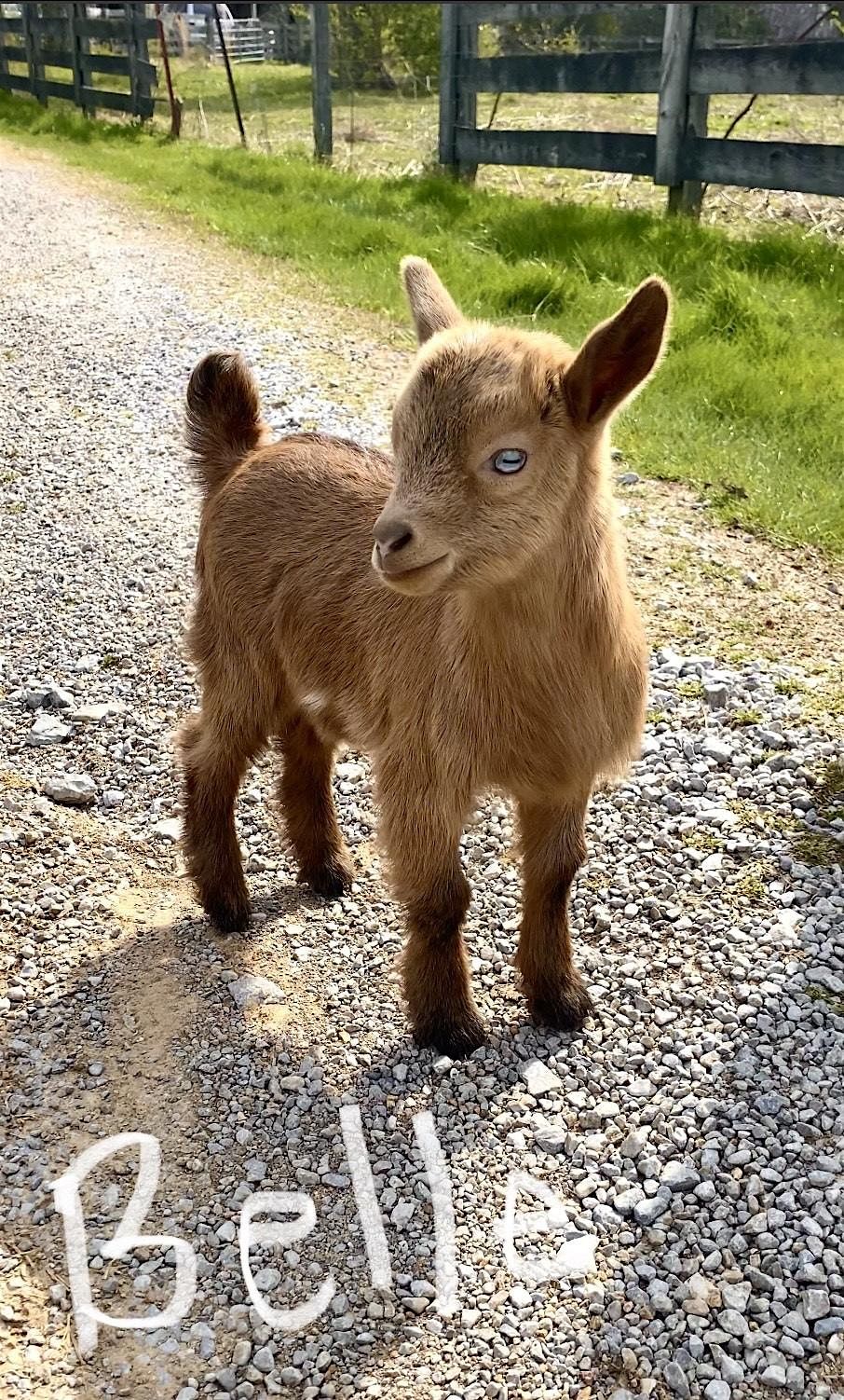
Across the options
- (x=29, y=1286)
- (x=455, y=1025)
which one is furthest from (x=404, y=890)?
(x=29, y=1286)

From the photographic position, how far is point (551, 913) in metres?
3.36

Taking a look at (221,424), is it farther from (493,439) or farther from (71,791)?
(493,439)

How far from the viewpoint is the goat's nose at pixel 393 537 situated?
2461 mm

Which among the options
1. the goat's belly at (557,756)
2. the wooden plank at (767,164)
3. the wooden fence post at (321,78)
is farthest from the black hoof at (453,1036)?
the wooden fence post at (321,78)

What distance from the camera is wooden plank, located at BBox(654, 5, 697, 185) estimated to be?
30.5ft

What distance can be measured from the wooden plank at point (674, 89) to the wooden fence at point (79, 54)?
39.0 feet

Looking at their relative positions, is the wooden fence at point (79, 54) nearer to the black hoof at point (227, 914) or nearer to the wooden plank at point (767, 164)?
the wooden plank at point (767, 164)

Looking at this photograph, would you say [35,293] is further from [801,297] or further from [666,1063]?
[666,1063]

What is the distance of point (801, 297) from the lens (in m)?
7.88

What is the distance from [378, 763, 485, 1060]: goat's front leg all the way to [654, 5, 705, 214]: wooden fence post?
26.5 feet

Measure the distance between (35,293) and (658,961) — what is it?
28.3 feet

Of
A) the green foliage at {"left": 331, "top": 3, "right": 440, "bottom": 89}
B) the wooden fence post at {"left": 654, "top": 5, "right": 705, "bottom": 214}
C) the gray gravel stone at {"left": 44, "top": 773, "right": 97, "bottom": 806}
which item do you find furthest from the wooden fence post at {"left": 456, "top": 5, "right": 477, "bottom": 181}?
the gray gravel stone at {"left": 44, "top": 773, "right": 97, "bottom": 806}

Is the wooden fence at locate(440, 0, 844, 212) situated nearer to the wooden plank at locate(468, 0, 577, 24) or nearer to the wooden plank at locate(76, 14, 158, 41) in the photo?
the wooden plank at locate(468, 0, 577, 24)

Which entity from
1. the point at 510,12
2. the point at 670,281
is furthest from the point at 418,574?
the point at 510,12
